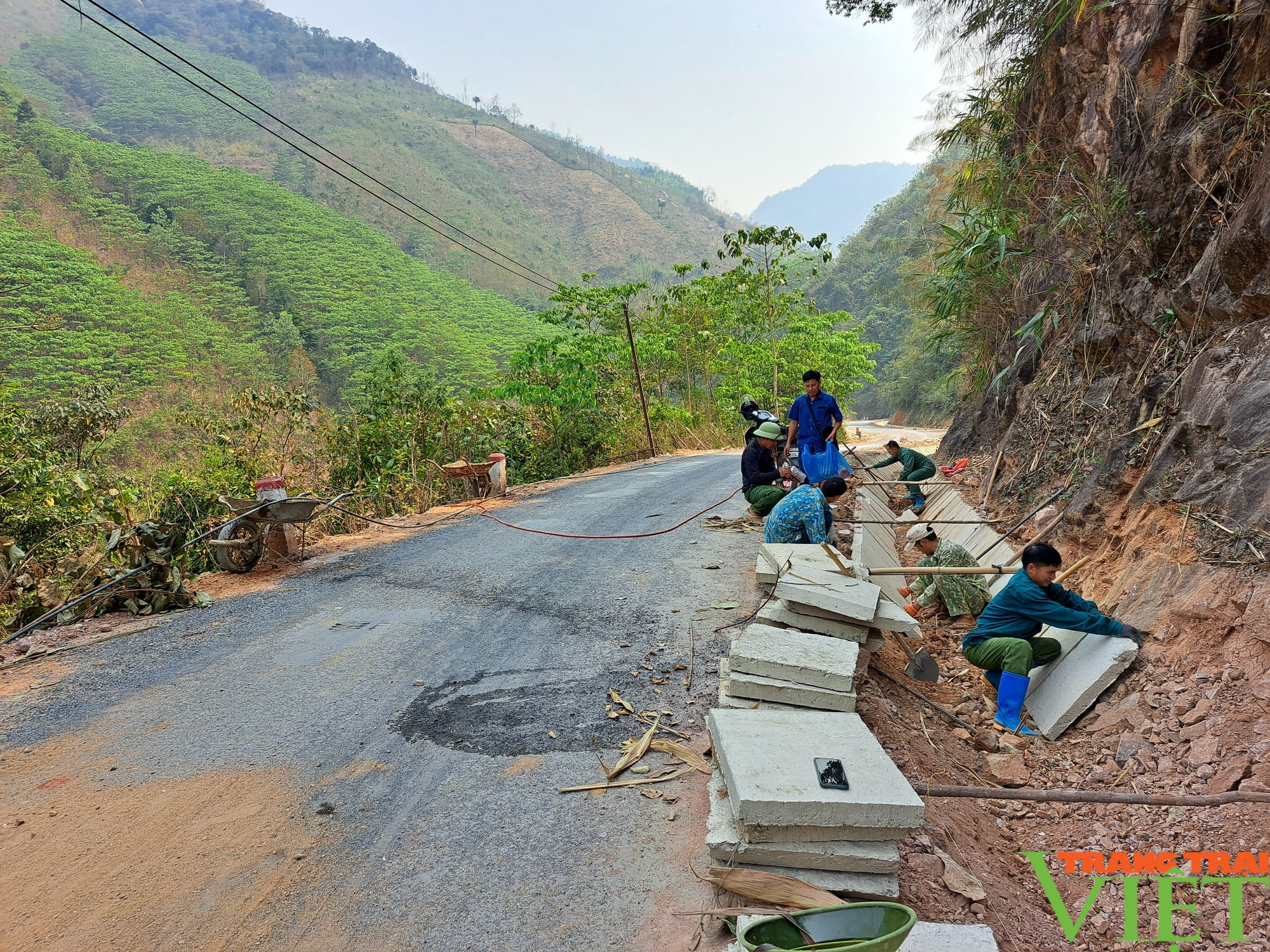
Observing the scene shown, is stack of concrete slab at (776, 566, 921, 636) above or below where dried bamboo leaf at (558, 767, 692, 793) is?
above

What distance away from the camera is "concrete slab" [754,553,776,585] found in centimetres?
569

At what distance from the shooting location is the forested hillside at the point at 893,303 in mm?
35531

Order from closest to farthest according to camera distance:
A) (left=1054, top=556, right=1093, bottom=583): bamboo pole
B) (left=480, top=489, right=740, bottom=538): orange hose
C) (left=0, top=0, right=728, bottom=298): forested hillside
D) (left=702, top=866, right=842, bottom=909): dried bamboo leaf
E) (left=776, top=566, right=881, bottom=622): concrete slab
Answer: (left=702, top=866, right=842, bottom=909): dried bamboo leaf, (left=776, top=566, right=881, bottom=622): concrete slab, (left=1054, top=556, right=1093, bottom=583): bamboo pole, (left=480, top=489, right=740, bottom=538): orange hose, (left=0, top=0, right=728, bottom=298): forested hillside

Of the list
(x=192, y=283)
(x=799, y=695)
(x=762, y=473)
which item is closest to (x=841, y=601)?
(x=799, y=695)

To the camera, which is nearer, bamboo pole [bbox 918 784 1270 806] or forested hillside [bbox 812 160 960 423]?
bamboo pole [bbox 918 784 1270 806]

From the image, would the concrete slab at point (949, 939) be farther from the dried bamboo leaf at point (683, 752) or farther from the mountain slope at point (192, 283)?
the mountain slope at point (192, 283)

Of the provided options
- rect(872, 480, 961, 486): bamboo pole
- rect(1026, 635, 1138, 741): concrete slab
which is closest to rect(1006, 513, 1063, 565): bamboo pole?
rect(1026, 635, 1138, 741): concrete slab

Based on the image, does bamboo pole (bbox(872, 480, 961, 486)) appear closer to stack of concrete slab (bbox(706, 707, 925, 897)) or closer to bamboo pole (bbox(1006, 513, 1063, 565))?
bamboo pole (bbox(1006, 513, 1063, 565))

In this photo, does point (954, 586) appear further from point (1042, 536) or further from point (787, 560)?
point (787, 560)

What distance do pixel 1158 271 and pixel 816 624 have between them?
195 inches

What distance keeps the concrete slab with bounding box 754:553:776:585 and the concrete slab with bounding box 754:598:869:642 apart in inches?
33.8

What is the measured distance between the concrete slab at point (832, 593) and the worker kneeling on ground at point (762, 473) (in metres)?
3.23

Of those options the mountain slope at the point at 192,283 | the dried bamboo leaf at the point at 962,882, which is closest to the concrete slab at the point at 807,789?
the dried bamboo leaf at the point at 962,882

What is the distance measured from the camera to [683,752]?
12.0 ft
